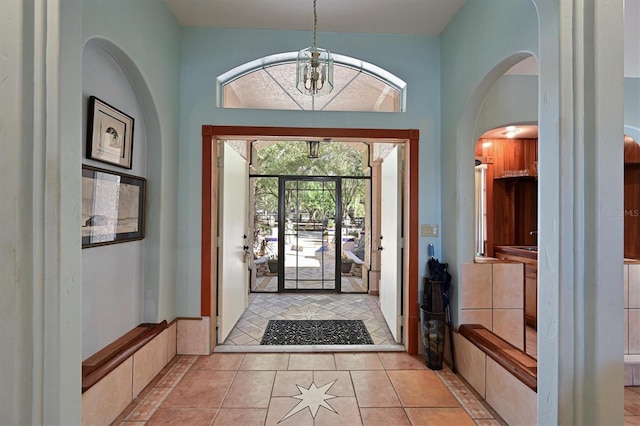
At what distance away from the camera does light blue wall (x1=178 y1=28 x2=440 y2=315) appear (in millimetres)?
2789

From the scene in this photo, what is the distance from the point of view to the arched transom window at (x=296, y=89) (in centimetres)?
289

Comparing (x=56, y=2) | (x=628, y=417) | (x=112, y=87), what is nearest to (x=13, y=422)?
(x=56, y=2)

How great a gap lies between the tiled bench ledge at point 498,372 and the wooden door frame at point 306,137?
1.50 feet


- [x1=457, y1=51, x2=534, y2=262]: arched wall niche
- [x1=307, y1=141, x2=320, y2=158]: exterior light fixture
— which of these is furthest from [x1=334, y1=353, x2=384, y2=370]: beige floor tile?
[x1=307, y1=141, x2=320, y2=158]: exterior light fixture

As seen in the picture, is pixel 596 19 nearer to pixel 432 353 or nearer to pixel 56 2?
pixel 56 2

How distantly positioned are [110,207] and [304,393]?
6.04 ft

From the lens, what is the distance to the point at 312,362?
8.77 feet

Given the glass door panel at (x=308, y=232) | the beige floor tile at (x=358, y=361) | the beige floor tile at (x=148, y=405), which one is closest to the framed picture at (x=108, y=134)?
the beige floor tile at (x=148, y=405)

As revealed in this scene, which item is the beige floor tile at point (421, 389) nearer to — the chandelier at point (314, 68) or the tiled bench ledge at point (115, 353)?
the tiled bench ledge at point (115, 353)

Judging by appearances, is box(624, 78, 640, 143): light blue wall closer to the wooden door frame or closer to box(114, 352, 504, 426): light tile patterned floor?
the wooden door frame

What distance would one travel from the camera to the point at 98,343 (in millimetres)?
1915

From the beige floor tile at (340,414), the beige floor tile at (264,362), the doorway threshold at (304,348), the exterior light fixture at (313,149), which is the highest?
the exterior light fixture at (313,149)

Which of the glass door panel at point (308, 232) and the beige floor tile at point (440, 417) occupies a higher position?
the glass door panel at point (308, 232)

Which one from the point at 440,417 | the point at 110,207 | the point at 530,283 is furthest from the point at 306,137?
the point at 530,283
